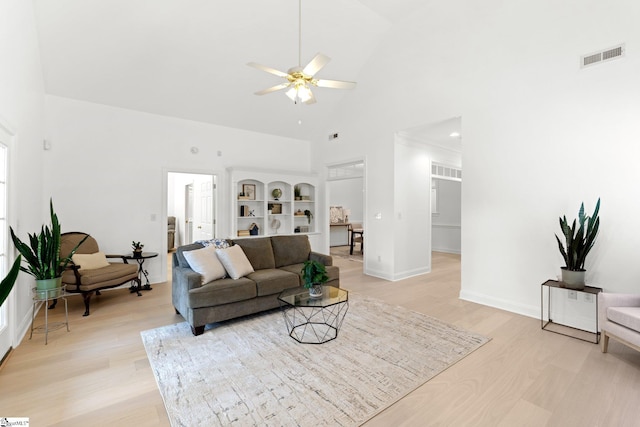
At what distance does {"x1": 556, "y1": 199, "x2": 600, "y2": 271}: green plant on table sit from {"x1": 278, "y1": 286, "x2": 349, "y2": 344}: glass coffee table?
7.63ft

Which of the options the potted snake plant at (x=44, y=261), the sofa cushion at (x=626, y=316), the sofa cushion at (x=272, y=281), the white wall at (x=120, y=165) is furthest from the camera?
the white wall at (x=120, y=165)

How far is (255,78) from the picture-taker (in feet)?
16.3

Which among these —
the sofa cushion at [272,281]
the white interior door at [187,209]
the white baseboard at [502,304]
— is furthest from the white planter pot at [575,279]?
the white interior door at [187,209]

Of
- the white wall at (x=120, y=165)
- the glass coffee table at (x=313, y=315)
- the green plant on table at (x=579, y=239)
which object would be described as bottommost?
the glass coffee table at (x=313, y=315)

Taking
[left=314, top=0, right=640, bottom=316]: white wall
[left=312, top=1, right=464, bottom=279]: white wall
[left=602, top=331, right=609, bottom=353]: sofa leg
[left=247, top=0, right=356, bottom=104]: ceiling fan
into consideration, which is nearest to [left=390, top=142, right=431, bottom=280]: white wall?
[left=312, top=1, right=464, bottom=279]: white wall

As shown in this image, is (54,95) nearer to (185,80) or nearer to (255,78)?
(185,80)

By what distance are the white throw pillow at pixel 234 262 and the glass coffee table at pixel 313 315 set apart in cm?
65

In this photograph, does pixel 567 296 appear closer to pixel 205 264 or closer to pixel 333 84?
pixel 333 84

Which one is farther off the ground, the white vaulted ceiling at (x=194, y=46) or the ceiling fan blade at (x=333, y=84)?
the white vaulted ceiling at (x=194, y=46)

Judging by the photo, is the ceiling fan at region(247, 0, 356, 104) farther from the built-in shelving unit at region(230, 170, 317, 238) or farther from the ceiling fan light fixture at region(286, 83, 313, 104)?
the built-in shelving unit at region(230, 170, 317, 238)

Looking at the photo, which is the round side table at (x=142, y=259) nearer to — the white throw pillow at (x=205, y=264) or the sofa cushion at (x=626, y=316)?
the white throw pillow at (x=205, y=264)

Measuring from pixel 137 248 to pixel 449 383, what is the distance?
Answer: 15.2 ft

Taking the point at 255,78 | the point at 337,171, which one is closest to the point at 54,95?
the point at 255,78

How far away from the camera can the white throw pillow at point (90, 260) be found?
3933 millimetres
